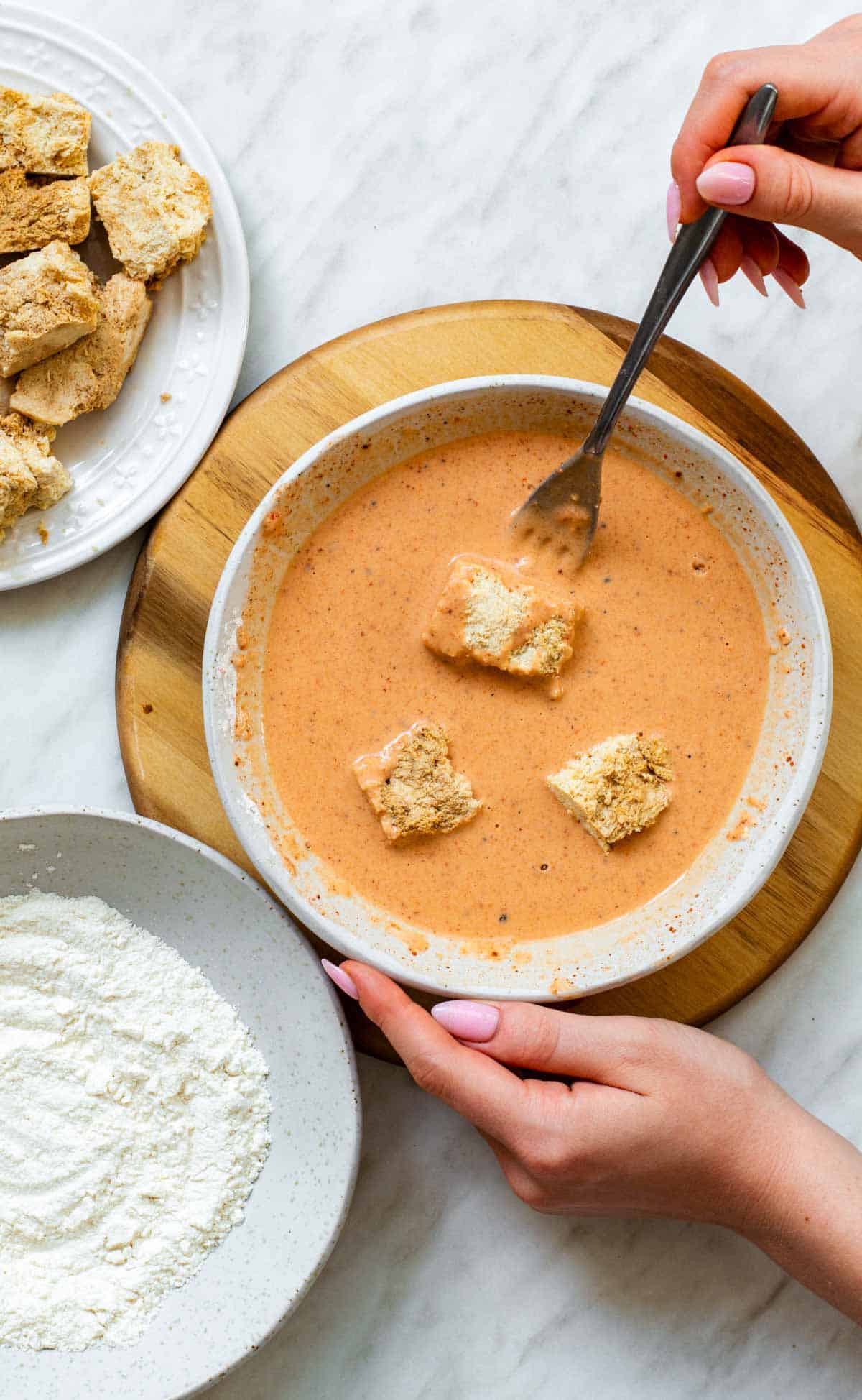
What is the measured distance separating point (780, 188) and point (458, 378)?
25.5 inches

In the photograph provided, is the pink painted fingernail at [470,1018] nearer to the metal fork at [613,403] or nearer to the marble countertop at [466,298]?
the marble countertop at [466,298]

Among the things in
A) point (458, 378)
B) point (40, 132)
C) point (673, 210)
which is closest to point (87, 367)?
point (40, 132)

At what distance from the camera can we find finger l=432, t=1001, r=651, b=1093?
1.92 m

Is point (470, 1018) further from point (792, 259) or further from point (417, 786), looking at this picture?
point (792, 259)

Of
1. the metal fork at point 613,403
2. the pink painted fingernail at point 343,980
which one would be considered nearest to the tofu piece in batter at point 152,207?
the metal fork at point 613,403

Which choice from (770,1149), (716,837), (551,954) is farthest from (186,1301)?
(716,837)

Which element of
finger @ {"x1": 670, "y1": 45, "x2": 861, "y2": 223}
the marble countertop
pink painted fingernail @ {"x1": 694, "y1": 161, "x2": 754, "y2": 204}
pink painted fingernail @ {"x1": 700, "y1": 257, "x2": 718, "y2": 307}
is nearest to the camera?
pink painted fingernail @ {"x1": 694, "y1": 161, "x2": 754, "y2": 204}

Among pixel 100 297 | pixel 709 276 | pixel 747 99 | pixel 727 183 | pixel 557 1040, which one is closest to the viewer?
pixel 727 183

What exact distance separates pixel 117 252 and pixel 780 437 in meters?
1.32

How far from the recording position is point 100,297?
2174mm

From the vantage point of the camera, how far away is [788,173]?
5.75ft

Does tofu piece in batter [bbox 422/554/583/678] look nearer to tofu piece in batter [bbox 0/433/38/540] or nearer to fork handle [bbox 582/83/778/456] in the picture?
fork handle [bbox 582/83/778/456]

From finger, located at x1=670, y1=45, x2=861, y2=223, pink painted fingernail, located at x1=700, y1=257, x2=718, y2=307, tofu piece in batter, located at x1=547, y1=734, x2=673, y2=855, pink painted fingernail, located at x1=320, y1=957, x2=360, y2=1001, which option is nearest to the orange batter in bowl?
tofu piece in batter, located at x1=547, y1=734, x2=673, y2=855

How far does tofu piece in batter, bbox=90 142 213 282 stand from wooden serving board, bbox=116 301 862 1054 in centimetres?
31
